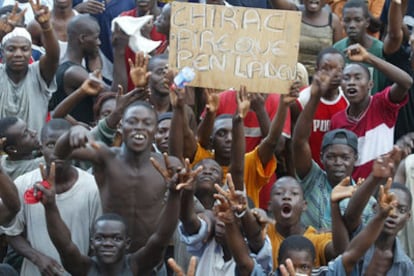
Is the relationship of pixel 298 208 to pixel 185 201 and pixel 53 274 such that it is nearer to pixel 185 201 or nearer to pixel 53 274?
pixel 185 201

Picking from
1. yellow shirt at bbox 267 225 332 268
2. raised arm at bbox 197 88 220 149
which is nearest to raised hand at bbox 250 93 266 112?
raised arm at bbox 197 88 220 149

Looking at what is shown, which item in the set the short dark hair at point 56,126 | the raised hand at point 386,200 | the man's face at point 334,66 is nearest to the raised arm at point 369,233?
the raised hand at point 386,200

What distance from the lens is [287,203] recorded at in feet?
29.9

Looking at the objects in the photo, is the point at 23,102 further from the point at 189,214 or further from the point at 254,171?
the point at 189,214

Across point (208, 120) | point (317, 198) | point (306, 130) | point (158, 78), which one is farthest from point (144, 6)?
point (317, 198)

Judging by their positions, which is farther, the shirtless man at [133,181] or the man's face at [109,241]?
the shirtless man at [133,181]

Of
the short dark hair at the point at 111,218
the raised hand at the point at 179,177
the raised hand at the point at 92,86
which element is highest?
the raised hand at the point at 179,177

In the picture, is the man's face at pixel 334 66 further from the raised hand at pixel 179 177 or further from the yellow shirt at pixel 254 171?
the raised hand at pixel 179 177

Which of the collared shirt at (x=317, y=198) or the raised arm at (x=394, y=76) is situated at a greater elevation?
the raised arm at (x=394, y=76)

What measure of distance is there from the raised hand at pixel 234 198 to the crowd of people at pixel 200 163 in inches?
0.5

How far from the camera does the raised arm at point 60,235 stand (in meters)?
8.40

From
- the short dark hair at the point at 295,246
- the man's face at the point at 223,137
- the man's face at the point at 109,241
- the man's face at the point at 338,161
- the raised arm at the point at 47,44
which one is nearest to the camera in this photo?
the short dark hair at the point at 295,246

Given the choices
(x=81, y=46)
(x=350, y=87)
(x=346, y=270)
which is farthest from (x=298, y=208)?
(x=81, y=46)

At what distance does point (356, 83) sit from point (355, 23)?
1.32m
